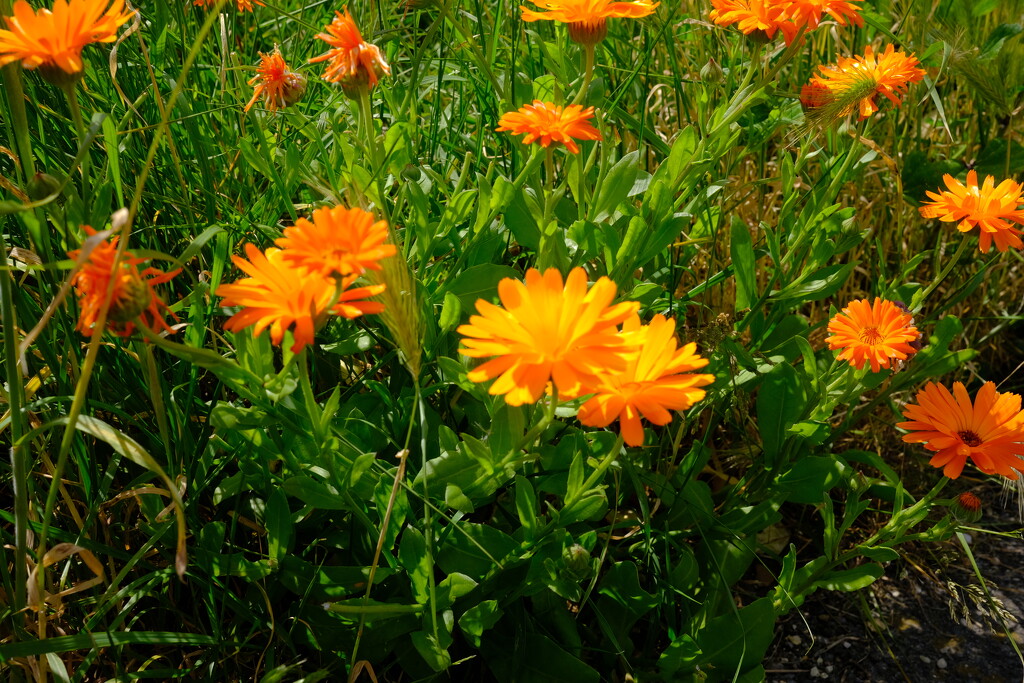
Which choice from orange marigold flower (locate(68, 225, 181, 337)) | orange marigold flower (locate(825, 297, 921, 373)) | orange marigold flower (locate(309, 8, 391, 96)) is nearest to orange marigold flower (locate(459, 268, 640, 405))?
orange marigold flower (locate(68, 225, 181, 337))

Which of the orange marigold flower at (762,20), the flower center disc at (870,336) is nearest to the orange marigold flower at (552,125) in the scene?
the orange marigold flower at (762,20)

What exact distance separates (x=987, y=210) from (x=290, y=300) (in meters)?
1.20

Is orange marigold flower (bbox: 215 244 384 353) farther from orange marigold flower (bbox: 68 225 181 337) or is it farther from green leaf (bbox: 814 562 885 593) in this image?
green leaf (bbox: 814 562 885 593)

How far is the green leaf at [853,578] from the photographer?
5.20 feet

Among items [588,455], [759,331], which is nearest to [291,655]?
[588,455]

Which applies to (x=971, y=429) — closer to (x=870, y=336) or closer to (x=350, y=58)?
(x=870, y=336)

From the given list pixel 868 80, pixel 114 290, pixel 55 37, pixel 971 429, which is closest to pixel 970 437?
pixel 971 429

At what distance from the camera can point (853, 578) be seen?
1612 millimetres

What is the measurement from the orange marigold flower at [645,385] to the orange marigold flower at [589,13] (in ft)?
1.96

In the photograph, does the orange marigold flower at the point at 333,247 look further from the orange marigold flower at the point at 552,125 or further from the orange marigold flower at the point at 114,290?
the orange marigold flower at the point at 552,125

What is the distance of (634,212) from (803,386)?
459 mm

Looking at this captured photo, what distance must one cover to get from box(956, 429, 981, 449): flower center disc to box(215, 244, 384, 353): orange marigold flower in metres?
1.07

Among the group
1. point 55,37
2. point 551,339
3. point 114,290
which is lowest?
point 551,339

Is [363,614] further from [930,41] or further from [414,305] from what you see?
[930,41]
